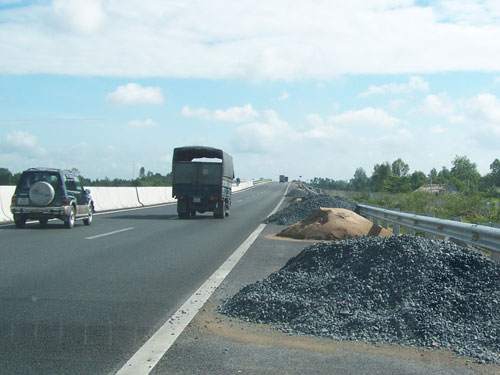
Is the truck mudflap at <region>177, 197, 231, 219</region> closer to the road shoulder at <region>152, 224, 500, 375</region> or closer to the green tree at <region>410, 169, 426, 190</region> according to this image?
the road shoulder at <region>152, 224, 500, 375</region>

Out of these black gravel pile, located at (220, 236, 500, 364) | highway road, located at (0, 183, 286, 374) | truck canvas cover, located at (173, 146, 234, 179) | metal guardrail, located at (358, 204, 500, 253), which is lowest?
highway road, located at (0, 183, 286, 374)

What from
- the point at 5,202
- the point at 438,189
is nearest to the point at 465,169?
the point at 438,189

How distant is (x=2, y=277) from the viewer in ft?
29.7

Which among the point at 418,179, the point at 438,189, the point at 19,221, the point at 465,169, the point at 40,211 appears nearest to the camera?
the point at 40,211

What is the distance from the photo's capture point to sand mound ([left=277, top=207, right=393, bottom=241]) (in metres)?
16.1

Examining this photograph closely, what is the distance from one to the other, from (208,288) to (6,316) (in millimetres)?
2852

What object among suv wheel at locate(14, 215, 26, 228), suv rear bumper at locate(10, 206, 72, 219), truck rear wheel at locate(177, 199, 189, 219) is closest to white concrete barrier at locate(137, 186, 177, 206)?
truck rear wheel at locate(177, 199, 189, 219)

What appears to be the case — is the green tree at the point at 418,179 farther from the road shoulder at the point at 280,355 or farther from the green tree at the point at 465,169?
the road shoulder at the point at 280,355

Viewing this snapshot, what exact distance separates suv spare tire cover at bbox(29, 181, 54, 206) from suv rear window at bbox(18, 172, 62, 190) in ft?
1.06

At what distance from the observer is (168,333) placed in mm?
5809

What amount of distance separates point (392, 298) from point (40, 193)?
14.1m

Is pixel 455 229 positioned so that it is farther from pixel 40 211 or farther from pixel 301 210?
pixel 301 210

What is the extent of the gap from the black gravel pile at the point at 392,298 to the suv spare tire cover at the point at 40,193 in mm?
11830

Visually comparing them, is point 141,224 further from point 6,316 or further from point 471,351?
point 471,351
